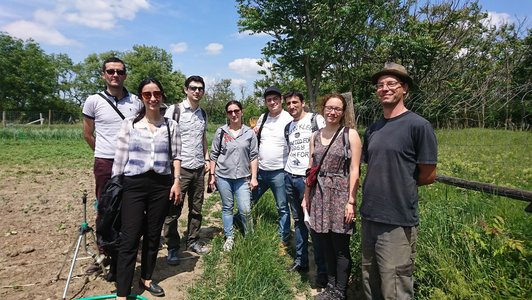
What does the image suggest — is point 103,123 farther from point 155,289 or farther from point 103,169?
point 155,289

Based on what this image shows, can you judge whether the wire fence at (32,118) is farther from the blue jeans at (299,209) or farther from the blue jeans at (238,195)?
the blue jeans at (299,209)

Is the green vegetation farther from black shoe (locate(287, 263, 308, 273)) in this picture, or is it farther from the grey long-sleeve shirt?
the grey long-sleeve shirt

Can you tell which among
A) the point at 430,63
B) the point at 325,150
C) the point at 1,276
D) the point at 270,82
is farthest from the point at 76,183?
the point at 270,82

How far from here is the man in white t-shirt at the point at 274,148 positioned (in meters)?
3.84

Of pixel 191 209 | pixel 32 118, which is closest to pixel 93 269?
pixel 191 209

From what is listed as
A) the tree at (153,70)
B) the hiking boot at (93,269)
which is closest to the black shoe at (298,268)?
the hiking boot at (93,269)

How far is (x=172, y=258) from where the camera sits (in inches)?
149

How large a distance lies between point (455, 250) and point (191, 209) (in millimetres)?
2854

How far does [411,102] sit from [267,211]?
2.75 meters

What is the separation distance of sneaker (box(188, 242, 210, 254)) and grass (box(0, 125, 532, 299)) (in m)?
0.13

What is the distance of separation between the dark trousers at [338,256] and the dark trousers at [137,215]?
1.53 metres

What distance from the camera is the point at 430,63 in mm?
16500

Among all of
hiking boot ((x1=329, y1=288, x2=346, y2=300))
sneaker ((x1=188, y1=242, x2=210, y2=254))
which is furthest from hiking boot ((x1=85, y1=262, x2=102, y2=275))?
hiking boot ((x1=329, y1=288, x2=346, y2=300))

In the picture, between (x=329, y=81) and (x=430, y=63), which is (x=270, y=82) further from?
(x=430, y=63)
